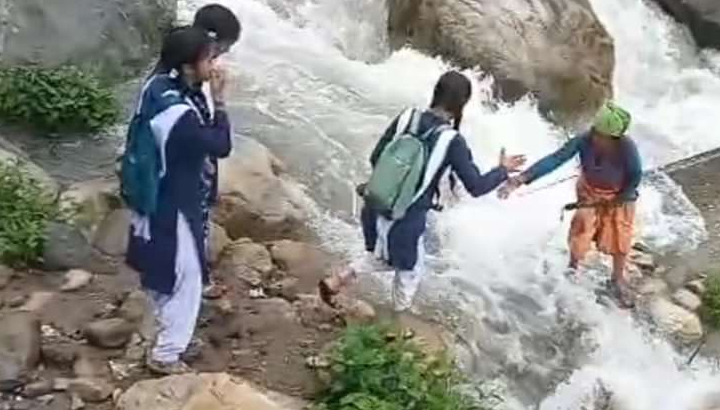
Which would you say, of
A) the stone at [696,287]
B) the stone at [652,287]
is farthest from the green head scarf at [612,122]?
the stone at [696,287]

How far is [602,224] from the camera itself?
311 inches

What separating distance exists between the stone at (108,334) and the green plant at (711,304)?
3559 mm

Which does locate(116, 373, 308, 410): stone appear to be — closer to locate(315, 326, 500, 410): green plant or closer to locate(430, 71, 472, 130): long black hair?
locate(315, 326, 500, 410): green plant

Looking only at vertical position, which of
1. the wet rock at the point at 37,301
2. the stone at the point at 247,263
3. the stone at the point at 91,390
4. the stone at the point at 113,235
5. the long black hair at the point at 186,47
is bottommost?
the stone at the point at 247,263

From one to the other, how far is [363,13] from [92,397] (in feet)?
20.7

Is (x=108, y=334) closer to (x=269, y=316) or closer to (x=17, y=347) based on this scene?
(x=17, y=347)

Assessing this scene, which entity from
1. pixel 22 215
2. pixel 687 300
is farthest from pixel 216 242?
pixel 687 300

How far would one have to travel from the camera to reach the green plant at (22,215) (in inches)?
279

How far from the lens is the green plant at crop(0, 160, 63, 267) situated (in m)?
7.09

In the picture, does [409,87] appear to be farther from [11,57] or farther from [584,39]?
[11,57]

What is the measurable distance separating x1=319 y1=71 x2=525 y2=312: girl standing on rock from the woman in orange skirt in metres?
0.62

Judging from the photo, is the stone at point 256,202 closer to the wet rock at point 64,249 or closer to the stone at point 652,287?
the wet rock at point 64,249

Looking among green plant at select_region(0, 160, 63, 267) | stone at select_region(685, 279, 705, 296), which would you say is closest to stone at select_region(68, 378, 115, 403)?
green plant at select_region(0, 160, 63, 267)

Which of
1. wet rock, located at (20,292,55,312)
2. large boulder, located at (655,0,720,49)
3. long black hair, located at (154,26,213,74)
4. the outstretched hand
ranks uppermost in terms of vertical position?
long black hair, located at (154,26,213,74)
